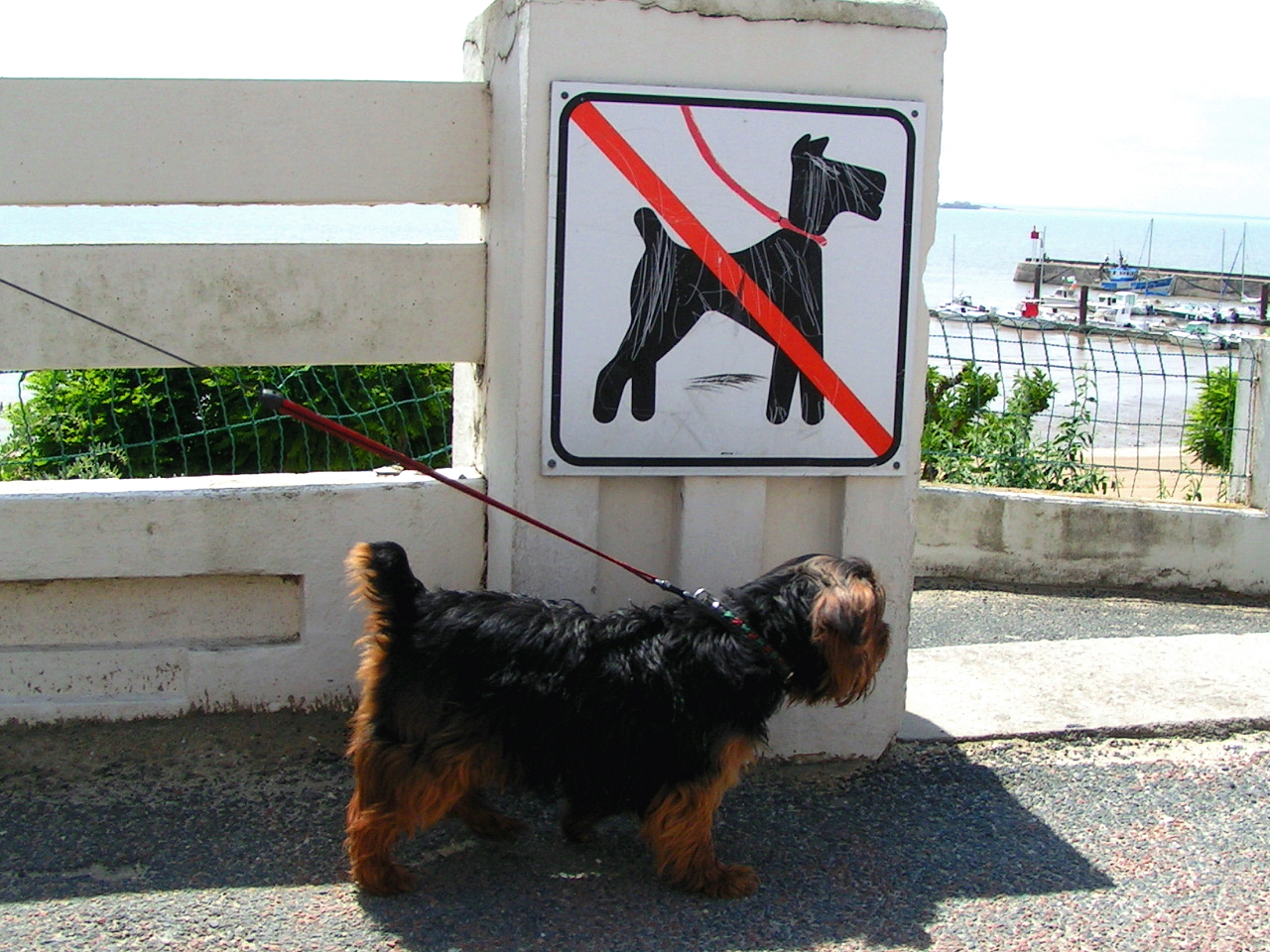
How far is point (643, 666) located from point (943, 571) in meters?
4.40

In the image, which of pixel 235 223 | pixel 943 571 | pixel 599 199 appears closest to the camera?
pixel 599 199

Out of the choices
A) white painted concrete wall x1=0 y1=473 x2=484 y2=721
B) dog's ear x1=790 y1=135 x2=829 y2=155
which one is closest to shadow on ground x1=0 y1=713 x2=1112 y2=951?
white painted concrete wall x1=0 y1=473 x2=484 y2=721

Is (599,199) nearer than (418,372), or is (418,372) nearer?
(599,199)

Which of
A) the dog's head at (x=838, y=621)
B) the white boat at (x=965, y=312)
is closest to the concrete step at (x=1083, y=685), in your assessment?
the dog's head at (x=838, y=621)

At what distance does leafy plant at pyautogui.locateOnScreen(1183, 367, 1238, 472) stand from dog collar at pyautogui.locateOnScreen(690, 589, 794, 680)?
743cm

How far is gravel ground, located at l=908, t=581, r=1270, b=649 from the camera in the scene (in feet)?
21.6

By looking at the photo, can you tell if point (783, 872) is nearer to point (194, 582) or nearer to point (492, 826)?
point (492, 826)

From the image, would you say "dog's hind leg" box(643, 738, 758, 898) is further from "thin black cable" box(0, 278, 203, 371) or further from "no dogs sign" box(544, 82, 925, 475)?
"thin black cable" box(0, 278, 203, 371)

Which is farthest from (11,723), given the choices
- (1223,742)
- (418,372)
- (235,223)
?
(235,223)

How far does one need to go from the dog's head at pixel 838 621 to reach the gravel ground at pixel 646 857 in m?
0.60

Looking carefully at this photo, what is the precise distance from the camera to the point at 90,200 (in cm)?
425

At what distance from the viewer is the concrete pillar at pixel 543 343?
4098 mm

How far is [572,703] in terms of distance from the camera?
357 cm

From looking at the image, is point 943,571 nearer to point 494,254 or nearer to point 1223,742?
point 1223,742
